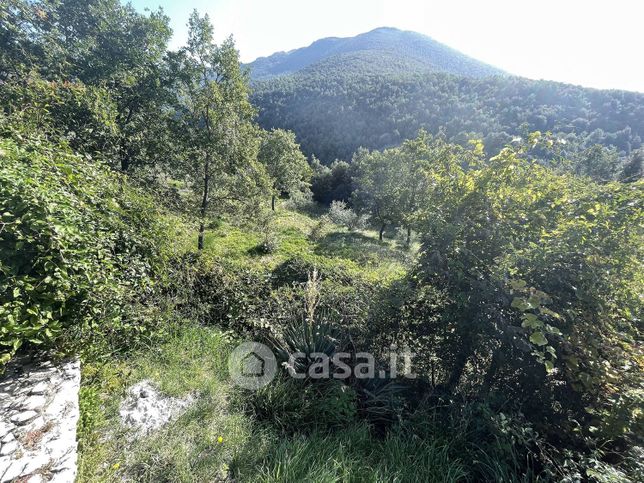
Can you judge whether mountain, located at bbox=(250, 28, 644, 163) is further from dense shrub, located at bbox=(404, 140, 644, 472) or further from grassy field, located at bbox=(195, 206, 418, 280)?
dense shrub, located at bbox=(404, 140, 644, 472)

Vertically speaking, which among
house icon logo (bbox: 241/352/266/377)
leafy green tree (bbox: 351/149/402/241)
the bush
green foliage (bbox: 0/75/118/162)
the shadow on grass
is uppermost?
green foliage (bbox: 0/75/118/162)

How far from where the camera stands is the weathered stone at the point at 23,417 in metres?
1.89

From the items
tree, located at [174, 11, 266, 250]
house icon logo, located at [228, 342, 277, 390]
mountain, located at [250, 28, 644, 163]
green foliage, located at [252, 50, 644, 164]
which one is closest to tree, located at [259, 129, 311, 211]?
tree, located at [174, 11, 266, 250]

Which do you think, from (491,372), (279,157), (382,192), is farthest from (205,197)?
(279,157)

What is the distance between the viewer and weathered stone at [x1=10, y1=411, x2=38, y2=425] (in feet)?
6.19

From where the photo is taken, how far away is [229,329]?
4.21 meters

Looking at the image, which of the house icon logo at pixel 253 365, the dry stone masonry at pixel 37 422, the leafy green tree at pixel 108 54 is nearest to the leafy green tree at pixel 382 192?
the leafy green tree at pixel 108 54

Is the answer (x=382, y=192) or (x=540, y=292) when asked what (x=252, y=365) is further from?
(x=382, y=192)

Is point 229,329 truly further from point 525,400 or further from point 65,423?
point 525,400

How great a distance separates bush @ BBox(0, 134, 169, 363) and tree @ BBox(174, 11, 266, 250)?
6.11m

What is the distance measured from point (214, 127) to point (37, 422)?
354 inches

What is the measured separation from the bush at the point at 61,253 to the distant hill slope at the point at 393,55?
98490 millimetres

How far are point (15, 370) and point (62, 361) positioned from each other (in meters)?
0.30
